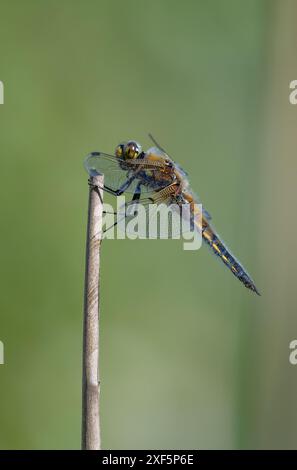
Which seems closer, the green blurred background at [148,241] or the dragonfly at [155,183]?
the dragonfly at [155,183]

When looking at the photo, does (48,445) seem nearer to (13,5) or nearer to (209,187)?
(209,187)

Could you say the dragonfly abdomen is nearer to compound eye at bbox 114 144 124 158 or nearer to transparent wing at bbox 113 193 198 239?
transparent wing at bbox 113 193 198 239

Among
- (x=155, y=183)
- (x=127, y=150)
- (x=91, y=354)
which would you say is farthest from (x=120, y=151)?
(x=91, y=354)

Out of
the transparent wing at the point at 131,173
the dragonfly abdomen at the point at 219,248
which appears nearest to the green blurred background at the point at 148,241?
the dragonfly abdomen at the point at 219,248

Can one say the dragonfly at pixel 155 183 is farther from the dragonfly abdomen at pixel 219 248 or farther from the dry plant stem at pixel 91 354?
the dry plant stem at pixel 91 354

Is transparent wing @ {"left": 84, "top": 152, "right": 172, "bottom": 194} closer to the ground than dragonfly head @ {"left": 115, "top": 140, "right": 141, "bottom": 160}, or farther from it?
closer to the ground

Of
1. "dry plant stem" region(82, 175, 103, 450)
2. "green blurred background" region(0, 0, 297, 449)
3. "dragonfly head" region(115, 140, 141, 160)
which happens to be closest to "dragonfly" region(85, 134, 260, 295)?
"dragonfly head" region(115, 140, 141, 160)

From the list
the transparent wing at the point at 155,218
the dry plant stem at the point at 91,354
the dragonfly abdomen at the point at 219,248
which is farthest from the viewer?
the dragonfly abdomen at the point at 219,248
